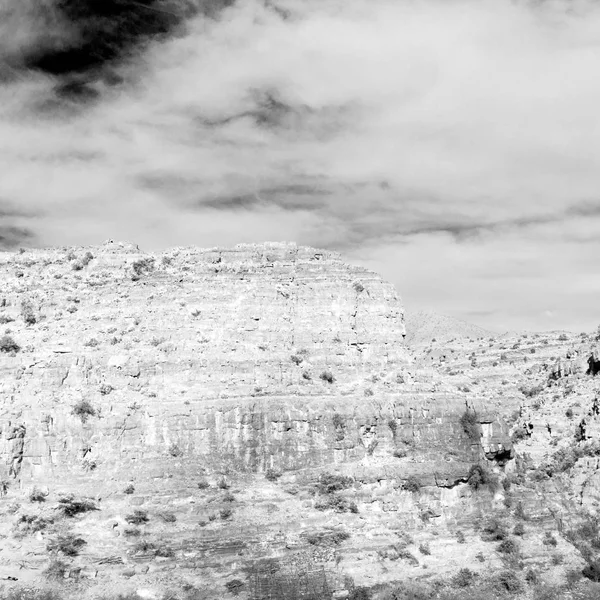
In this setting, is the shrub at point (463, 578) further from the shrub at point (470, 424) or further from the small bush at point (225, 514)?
the small bush at point (225, 514)

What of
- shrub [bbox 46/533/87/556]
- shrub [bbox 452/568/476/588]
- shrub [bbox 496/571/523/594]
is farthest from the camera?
shrub [bbox 496/571/523/594]

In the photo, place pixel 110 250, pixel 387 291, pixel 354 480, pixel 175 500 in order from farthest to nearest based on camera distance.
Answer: pixel 110 250, pixel 387 291, pixel 354 480, pixel 175 500

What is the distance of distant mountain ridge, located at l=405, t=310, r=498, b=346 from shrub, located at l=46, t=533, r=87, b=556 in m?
86.8

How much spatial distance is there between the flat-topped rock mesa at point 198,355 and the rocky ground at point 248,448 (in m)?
0.10

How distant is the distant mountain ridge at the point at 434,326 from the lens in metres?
120

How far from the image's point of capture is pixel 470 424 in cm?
3947

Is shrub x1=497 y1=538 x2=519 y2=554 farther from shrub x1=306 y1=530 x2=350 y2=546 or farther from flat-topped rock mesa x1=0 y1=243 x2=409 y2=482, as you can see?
flat-topped rock mesa x1=0 y1=243 x2=409 y2=482

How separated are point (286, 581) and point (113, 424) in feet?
36.6

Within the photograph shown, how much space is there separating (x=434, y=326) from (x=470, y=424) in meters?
88.0

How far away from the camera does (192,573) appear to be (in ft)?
104

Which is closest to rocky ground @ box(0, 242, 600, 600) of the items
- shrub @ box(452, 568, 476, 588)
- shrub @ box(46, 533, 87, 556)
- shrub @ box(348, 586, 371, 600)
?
shrub @ box(46, 533, 87, 556)

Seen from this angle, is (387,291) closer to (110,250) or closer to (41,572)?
(110,250)

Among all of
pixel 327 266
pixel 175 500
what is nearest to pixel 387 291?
pixel 327 266

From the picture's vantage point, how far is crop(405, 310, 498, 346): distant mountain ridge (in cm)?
11969
